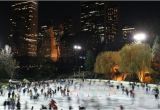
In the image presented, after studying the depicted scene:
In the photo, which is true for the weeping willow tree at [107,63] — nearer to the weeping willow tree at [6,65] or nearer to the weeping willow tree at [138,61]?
the weeping willow tree at [138,61]

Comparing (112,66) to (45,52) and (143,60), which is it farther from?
(45,52)

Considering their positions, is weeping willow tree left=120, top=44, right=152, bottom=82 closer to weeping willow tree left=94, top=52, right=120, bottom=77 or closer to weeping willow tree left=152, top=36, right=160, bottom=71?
weeping willow tree left=152, top=36, right=160, bottom=71

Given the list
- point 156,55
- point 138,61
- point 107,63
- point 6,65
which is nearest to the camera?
point 138,61

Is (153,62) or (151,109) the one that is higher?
(153,62)

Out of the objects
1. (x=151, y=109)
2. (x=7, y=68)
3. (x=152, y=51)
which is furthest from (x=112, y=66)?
(x=151, y=109)

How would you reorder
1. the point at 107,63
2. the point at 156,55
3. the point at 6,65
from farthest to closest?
the point at 107,63 → the point at 6,65 → the point at 156,55

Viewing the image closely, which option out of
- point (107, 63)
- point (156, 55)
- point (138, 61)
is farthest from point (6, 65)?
point (156, 55)

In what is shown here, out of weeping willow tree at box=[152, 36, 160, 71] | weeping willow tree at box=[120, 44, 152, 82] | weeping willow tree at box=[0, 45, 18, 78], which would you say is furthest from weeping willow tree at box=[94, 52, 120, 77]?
weeping willow tree at box=[0, 45, 18, 78]

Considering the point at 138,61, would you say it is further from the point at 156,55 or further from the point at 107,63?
the point at 107,63
